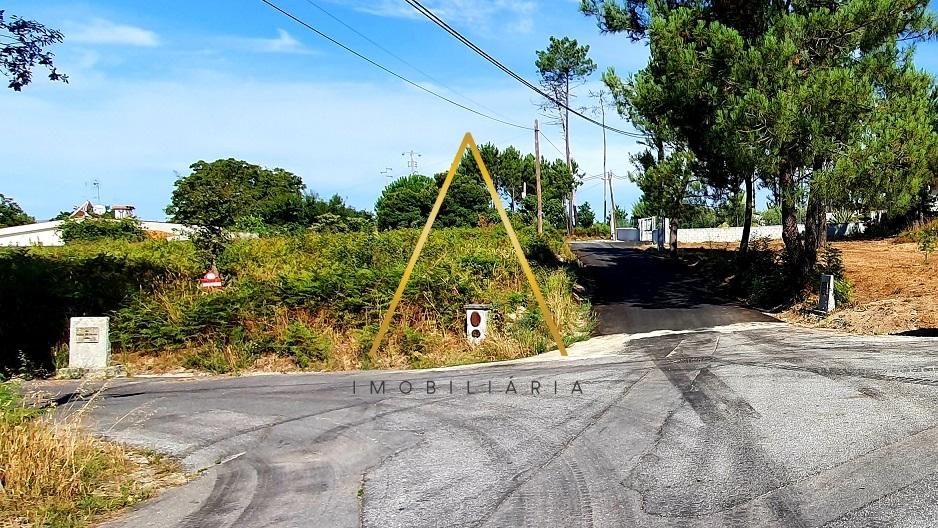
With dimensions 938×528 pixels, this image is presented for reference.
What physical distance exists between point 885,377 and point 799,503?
5577mm

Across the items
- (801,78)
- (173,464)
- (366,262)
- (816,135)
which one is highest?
(801,78)

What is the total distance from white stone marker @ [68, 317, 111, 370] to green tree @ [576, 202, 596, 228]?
268ft

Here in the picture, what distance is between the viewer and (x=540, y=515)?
5473mm

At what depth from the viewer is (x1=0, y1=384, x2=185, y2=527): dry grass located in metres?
5.84

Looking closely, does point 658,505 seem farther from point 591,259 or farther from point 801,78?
point 591,259

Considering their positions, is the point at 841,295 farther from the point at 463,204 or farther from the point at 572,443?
the point at 463,204

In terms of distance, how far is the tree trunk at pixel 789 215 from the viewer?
19.1m

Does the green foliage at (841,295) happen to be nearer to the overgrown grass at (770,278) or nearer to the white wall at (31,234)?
the overgrown grass at (770,278)

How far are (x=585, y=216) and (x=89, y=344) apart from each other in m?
85.4

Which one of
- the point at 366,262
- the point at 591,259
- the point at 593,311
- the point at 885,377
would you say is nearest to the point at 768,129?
the point at 593,311

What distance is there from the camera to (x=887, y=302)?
18375 millimetres

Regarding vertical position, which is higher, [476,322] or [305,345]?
[476,322]

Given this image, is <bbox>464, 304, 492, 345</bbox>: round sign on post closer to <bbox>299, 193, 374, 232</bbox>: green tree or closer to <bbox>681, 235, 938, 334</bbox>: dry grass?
<bbox>681, 235, 938, 334</bbox>: dry grass

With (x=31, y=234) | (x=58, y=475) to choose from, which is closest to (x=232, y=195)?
(x=58, y=475)
